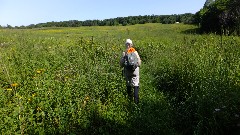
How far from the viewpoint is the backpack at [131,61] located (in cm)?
838

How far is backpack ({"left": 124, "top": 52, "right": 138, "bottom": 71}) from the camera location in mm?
8383

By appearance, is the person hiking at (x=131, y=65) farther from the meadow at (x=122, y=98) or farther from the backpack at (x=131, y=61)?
the meadow at (x=122, y=98)

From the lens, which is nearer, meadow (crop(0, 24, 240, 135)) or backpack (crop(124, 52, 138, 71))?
meadow (crop(0, 24, 240, 135))

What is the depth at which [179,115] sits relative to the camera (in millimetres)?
7535

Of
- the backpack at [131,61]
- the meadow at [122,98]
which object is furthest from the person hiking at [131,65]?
the meadow at [122,98]

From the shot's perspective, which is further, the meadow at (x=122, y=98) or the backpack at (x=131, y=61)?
the backpack at (x=131, y=61)

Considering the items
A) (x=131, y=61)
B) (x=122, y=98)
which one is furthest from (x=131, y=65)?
(x=122, y=98)

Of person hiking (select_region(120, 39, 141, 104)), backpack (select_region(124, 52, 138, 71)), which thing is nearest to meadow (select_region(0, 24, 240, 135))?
person hiking (select_region(120, 39, 141, 104))

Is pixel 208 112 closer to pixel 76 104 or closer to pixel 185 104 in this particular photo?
pixel 185 104

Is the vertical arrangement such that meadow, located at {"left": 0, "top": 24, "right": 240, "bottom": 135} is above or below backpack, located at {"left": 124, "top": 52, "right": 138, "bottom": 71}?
below

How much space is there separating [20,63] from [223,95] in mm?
6550

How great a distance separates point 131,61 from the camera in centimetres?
838

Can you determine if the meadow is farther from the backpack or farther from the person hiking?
the backpack

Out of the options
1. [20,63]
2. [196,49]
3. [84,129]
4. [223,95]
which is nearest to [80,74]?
[20,63]
